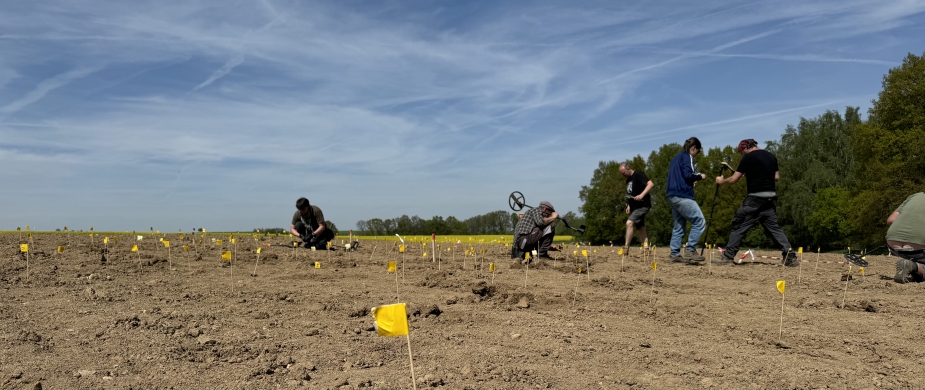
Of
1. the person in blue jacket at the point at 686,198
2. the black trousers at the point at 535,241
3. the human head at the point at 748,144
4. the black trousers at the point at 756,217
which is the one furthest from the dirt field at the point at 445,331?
the human head at the point at 748,144

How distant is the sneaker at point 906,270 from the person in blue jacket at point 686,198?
2630 millimetres

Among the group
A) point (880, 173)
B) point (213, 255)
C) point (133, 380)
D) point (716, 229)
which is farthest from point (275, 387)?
point (716, 229)

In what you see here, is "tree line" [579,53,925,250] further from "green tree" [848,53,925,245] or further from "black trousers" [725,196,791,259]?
"black trousers" [725,196,791,259]

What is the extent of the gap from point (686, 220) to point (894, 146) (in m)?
25.5

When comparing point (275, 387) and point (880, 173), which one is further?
point (880, 173)

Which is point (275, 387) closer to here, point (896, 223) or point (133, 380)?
point (133, 380)

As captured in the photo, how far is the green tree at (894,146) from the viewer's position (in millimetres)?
28469

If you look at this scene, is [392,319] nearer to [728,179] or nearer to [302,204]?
[728,179]

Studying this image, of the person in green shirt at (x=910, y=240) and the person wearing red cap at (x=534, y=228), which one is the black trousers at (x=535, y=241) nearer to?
the person wearing red cap at (x=534, y=228)

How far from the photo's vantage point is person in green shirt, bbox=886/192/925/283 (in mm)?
7949

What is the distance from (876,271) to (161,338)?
31.8 ft

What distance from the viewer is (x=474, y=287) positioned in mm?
6410

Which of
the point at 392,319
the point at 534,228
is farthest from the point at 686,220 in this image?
the point at 392,319

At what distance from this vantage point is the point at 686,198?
33.2 ft
